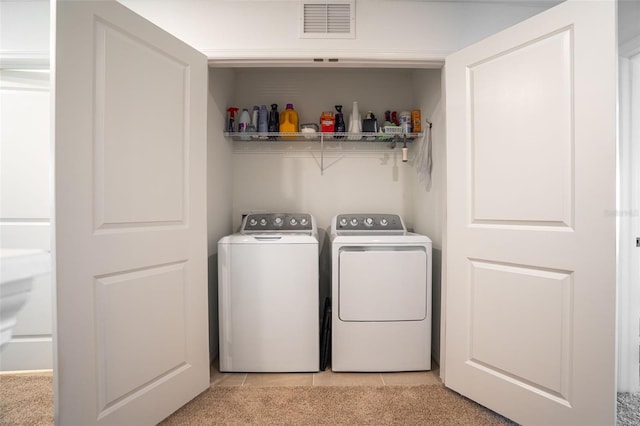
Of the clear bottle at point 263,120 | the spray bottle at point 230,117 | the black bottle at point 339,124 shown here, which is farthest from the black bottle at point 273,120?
the black bottle at point 339,124

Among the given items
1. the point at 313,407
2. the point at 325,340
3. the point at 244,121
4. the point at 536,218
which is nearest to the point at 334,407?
the point at 313,407

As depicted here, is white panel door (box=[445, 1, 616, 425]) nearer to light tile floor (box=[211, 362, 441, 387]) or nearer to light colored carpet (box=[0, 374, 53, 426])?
light tile floor (box=[211, 362, 441, 387])

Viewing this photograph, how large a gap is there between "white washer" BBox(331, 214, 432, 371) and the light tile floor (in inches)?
1.9

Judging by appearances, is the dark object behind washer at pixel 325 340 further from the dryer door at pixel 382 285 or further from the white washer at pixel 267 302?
the dryer door at pixel 382 285

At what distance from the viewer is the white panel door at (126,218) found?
3.76 feet

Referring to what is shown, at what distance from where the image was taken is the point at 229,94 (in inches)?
95.7

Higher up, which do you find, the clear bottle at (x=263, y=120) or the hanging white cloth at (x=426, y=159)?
the clear bottle at (x=263, y=120)

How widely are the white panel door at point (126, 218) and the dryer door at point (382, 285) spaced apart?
90 cm

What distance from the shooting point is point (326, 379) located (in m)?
1.86

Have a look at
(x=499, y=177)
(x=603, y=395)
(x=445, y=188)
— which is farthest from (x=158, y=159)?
(x=603, y=395)

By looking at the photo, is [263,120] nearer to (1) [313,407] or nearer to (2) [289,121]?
(2) [289,121]

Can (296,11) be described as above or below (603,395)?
above

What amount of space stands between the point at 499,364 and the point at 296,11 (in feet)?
7.54

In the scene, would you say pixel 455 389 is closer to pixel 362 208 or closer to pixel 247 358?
pixel 247 358
